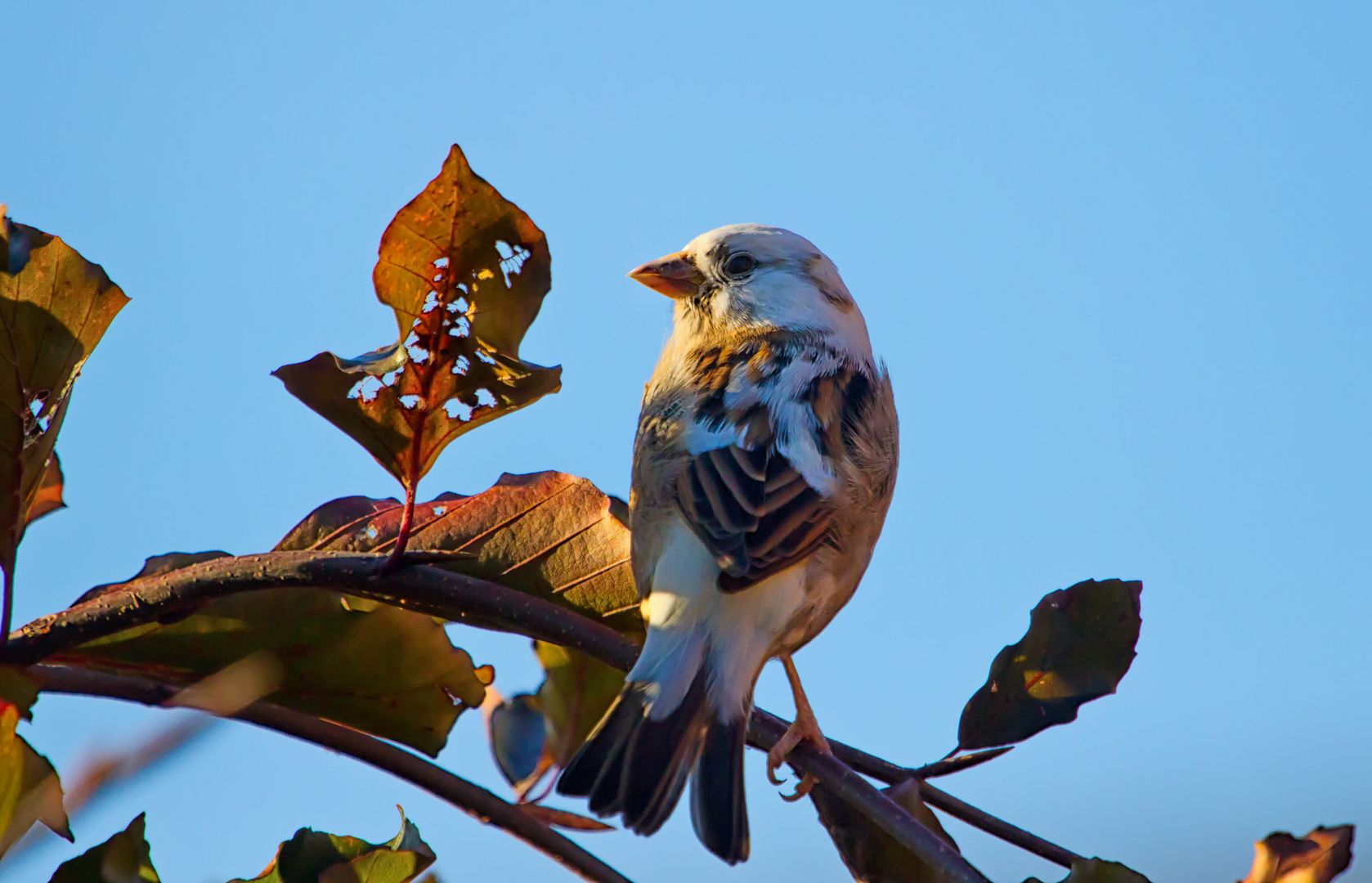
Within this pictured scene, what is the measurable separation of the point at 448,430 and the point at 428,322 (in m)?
0.13

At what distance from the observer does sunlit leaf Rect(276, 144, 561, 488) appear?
1.51 m

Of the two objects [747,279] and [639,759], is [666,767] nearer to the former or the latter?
[639,759]

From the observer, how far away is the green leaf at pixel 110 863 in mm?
1188

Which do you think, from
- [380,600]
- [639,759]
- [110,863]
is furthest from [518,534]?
[110,863]

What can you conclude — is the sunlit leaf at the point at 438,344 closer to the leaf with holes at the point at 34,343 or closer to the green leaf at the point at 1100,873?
the leaf with holes at the point at 34,343

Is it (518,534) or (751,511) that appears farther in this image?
(751,511)

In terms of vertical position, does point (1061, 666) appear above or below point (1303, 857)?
above

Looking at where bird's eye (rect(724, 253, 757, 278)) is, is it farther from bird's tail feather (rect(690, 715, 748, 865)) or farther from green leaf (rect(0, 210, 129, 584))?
green leaf (rect(0, 210, 129, 584))

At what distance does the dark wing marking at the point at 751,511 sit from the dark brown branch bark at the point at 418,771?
812mm

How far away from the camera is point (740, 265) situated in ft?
11.0

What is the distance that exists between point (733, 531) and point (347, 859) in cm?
109

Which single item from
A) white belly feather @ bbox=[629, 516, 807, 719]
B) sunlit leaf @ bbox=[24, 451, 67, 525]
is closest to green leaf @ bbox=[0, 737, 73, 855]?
sunlit leaf @ bbox=[24, 451, 67, 525]

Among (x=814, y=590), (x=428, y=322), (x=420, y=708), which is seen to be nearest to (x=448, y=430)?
(x=428, y=322)

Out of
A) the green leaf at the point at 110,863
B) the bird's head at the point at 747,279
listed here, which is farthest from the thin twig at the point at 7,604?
the bird's head at the point at 747,279
